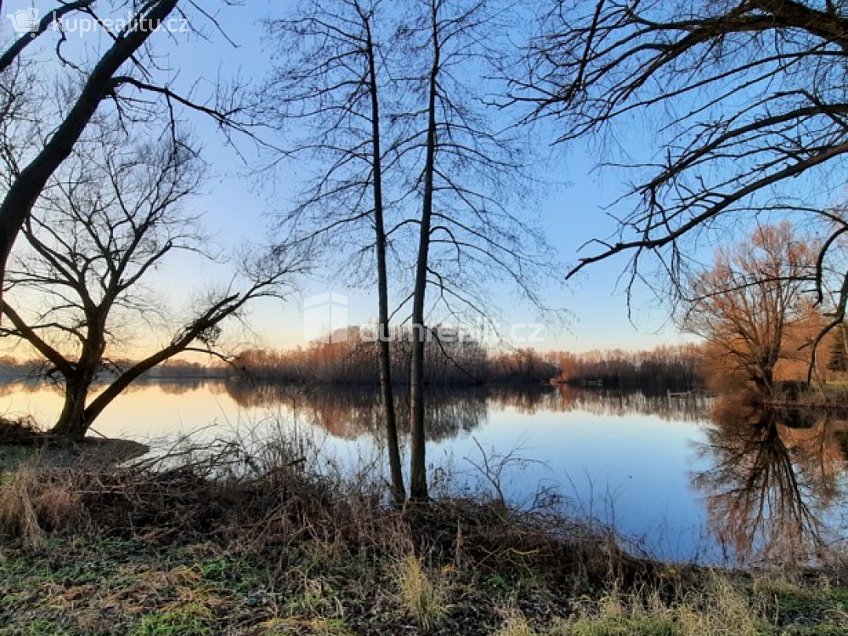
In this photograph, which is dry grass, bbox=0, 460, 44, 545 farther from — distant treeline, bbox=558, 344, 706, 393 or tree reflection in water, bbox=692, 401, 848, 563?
distant treeline, bbox=558, 344, 706, 393

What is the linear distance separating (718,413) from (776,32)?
104ft

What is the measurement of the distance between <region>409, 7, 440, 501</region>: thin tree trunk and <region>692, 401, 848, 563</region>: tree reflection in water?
15.9 ft

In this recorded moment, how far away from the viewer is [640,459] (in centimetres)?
1627

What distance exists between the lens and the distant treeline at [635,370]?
57.8 m

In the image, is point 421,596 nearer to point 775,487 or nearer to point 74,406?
point 775,487

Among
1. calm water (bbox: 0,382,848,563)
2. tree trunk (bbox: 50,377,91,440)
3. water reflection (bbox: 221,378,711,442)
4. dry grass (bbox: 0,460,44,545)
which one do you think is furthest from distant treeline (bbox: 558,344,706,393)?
dry grass (bbox: 0,460,44,545)

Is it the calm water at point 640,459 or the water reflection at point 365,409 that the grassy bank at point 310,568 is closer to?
the calm water at point 640,459

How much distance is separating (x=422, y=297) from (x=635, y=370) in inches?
2493

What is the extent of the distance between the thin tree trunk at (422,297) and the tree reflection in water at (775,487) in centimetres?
485

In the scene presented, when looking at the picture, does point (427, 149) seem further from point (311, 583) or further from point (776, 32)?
point (311, 583)

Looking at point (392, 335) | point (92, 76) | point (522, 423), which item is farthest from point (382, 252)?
point (522, 423)

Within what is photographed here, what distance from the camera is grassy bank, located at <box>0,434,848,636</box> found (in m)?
3.10

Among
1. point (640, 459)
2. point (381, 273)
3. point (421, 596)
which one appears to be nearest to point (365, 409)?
point (640, 459)

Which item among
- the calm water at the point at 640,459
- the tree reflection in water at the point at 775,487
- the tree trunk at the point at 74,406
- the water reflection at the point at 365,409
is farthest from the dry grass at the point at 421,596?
the tree trunk at the point at 74,406
